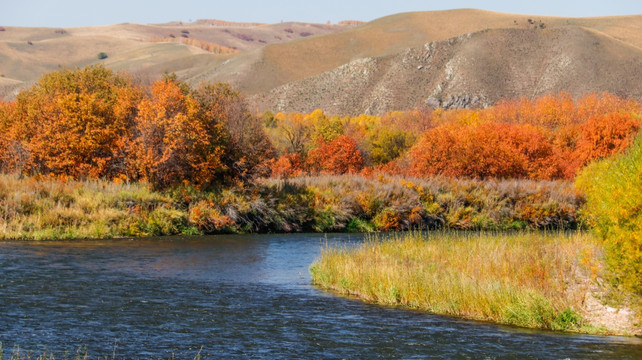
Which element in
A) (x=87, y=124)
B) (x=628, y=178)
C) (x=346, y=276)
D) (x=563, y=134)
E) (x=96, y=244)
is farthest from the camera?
(x=563, y=134)

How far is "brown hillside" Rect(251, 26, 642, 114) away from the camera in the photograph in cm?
13888

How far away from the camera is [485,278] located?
21375mm

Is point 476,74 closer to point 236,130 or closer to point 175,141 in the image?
point 236,130

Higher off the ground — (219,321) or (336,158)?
(219,321)

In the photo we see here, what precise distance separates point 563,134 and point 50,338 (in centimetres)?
6895

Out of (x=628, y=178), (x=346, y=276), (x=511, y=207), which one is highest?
(x=628, y=178)

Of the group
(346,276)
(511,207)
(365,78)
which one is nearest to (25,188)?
(346,276)

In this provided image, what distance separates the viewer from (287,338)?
1780 cm

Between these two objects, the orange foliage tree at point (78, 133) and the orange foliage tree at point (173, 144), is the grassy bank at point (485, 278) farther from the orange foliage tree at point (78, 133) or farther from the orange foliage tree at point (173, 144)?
the orange foliage tree at point (78, 133)

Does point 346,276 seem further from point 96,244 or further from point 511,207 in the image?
point 511,207

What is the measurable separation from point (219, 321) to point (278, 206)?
26.1 m

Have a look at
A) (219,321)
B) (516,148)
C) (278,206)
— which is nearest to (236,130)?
(278,206)

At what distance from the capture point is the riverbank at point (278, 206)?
127ft

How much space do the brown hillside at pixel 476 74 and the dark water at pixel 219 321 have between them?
115248 millimetres
